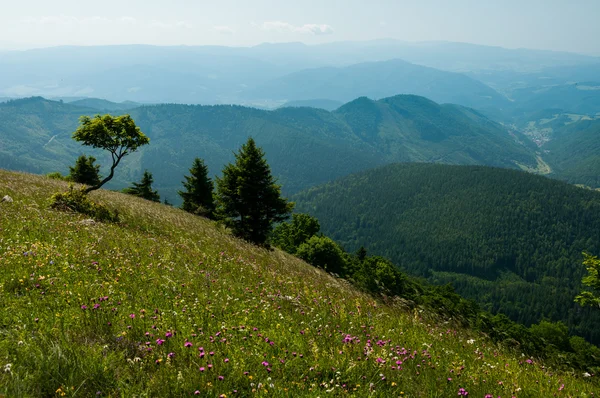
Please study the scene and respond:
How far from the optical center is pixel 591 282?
2130 centimetres

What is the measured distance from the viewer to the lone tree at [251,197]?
25750 millimetres

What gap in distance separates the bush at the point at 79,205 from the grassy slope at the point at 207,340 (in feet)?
27.0

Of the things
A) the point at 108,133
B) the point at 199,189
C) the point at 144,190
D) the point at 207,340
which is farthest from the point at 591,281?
the point at 144,190

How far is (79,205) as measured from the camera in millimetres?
16922

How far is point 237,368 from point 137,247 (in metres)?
7.57

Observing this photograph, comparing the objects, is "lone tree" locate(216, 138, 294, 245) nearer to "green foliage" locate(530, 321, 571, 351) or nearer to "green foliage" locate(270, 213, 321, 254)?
"green foliage" locate(270, 213, 321, 254)

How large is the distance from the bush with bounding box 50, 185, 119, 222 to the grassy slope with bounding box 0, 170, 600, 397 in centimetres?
822

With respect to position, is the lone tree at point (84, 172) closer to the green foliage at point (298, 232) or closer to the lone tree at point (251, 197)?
the green foliage at point (298, 232)

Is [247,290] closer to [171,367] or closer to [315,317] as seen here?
[315,317]

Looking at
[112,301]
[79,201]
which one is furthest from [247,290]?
[79,201]

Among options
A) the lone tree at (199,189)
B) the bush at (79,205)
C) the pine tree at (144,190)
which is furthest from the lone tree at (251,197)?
the pine tree at (144,190)

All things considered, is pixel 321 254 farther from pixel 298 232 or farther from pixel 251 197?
pixel 251 197

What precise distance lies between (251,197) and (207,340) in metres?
21.8

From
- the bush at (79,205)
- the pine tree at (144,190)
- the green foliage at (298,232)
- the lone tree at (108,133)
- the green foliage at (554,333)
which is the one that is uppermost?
the lone tree at (108,133)
